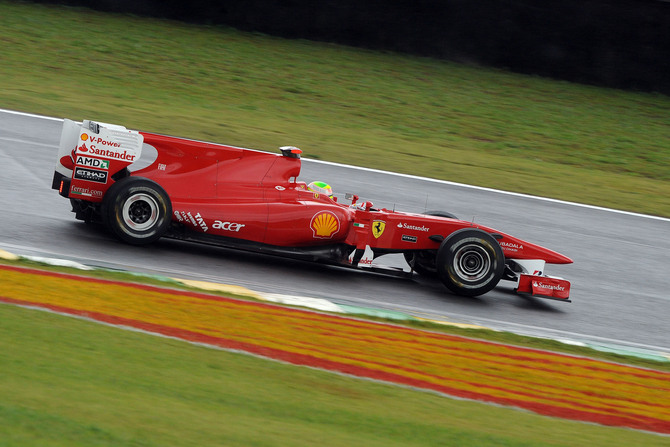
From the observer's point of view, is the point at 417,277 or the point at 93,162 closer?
the point at 93,162

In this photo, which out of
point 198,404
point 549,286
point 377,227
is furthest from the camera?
point 549,286

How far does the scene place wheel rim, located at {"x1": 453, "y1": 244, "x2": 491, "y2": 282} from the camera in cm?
813

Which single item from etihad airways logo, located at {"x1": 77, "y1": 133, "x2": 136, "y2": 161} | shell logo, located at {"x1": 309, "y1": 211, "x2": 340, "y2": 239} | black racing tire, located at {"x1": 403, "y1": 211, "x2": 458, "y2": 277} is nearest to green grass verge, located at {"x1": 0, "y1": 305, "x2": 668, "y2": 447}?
etihad airways logo, located at {"x1": 77, "y1": 133, "x2": 136, "y2": 161}

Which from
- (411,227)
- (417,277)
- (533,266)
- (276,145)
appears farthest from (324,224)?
(276,145)

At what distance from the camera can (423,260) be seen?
8.68 m

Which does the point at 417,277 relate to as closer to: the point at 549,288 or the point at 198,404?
the point at 549,288

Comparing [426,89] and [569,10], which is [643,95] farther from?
[426,89]

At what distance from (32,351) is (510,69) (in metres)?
16.1

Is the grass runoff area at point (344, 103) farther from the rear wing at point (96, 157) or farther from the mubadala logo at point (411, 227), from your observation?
the rear wing at point (96, 157)

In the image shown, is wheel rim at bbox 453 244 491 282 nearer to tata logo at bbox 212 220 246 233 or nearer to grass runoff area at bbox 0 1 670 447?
tata logo at bbox 212 220 246 233

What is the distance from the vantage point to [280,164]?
8.35m

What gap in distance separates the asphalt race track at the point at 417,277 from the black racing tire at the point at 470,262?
0.20 meters

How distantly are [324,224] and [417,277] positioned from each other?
1.41 metres

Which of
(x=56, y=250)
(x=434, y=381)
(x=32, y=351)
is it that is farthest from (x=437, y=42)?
(x=32, y=351)
